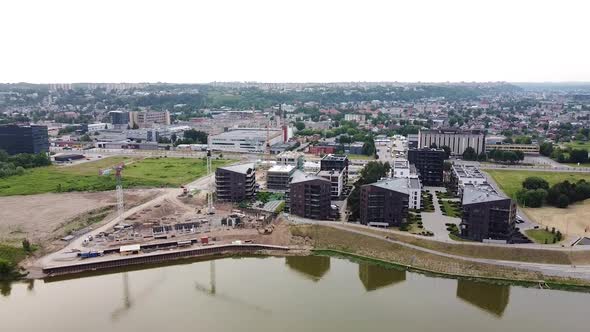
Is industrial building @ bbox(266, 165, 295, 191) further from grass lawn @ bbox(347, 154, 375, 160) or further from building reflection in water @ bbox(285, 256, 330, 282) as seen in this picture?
grass lawn @ bbox(347, 154, 375, 160)

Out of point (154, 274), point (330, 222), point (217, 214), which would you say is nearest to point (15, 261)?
point (154, 274)

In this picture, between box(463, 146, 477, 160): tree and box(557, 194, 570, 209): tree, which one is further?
box(463, 146, 477, 160): tree

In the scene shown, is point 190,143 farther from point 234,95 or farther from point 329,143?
point 234,95

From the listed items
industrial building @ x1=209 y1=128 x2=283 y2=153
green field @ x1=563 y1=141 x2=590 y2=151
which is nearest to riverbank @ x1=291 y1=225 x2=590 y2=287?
industrial building @ x1=209 y1=128 x2=283 y2=153

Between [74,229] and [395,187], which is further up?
[395,187]

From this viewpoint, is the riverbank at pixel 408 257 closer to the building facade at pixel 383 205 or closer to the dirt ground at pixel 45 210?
the building facade at pixel 383 205

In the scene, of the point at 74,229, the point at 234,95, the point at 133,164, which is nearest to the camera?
the point at 74,229
